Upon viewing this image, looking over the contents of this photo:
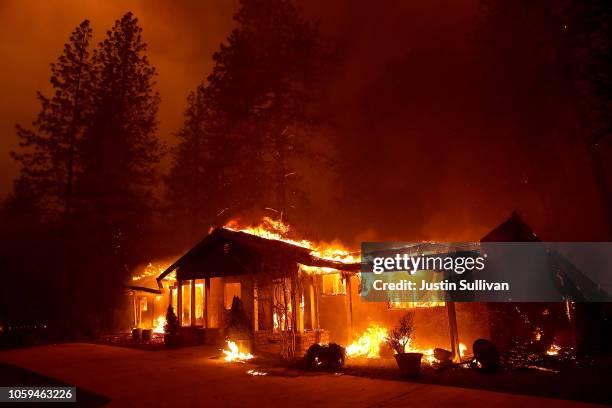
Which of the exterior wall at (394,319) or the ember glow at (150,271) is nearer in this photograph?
the exterior wall at (394,319)

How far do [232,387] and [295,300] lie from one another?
203 inches

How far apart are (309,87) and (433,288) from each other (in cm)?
1590

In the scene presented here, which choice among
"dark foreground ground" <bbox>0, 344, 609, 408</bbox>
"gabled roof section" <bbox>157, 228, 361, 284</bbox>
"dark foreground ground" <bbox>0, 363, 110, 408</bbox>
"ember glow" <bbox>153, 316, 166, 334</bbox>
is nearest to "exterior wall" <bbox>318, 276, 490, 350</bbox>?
"gabled roof section" <bbox>157, 228, 361, 284</bbox>

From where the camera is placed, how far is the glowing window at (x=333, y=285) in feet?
53.9

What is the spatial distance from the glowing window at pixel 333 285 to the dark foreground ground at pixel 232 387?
15.1ft

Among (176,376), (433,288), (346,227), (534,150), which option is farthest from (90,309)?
(534,150)

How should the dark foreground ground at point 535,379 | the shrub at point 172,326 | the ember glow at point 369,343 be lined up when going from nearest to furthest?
the dark foreground ground at point 535,379, the ember glow at point 369,343, the shrub at point 172,326

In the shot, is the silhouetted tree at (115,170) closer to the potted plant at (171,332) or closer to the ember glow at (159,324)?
the ember glow at (159,324)

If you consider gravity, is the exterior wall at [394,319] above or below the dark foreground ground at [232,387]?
above

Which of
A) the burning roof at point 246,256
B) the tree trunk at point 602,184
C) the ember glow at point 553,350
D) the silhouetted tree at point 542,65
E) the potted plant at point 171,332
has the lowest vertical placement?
the ember glow at point 553,350

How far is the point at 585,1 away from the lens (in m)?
8.09

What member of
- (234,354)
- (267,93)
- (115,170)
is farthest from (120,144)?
(234,354)

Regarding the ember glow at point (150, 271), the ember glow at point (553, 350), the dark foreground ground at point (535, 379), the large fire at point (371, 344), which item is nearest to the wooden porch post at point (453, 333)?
the dark foreground ground at point (535, 379)

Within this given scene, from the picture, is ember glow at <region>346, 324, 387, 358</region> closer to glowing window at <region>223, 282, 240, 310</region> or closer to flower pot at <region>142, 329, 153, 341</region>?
glowing window at <region>223, 282, 240, 310</region>
